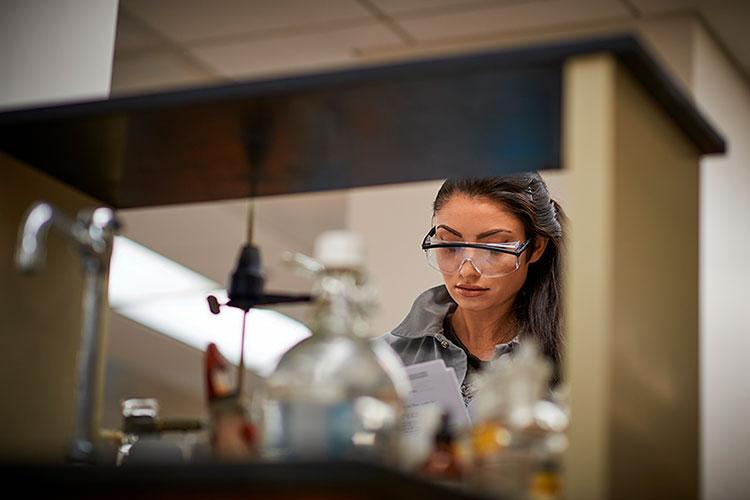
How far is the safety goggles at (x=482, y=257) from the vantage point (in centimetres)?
223

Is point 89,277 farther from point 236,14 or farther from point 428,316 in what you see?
point 236,14

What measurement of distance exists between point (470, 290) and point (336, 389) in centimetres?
109

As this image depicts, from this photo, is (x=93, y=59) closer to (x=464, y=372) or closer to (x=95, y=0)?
(x=95, y=0)

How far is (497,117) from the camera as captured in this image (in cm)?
137

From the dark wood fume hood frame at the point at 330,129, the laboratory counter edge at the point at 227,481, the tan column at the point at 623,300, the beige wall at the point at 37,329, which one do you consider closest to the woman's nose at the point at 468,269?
the dark wood fume hood frame at the point at 330,129

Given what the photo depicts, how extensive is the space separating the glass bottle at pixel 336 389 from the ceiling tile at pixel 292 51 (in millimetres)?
3241

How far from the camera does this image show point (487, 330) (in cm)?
235

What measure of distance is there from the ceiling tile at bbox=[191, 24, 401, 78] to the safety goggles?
7.55ft

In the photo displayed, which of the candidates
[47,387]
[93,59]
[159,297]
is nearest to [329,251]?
[47,387]

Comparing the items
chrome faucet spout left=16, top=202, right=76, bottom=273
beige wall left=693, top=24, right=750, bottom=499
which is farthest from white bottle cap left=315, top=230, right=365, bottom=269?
beige wall left=693, top=24, right=750, bottom=499

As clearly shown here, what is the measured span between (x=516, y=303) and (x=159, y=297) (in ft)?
14.6

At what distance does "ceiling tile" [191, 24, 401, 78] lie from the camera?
4531 mm

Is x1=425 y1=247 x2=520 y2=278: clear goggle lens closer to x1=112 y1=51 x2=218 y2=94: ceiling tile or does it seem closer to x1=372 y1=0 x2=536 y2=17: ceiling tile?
x1=372 y1=0 x2=536 y2=17: ceiling tile

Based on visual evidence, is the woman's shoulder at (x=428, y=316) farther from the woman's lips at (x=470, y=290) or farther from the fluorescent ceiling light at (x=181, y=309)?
the fluorescent ceiling light at (x=181, y=309)
